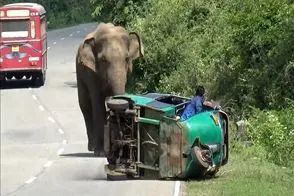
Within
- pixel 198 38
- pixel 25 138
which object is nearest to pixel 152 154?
pixel 25 138

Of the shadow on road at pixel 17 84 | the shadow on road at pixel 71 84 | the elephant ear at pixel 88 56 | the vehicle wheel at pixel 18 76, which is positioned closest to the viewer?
the elephant ear at pixel 88 56

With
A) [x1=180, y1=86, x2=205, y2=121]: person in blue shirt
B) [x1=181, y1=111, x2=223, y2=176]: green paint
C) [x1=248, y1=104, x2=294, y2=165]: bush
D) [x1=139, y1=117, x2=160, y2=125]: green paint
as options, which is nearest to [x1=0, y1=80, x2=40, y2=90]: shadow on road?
[x1=248, y1=104, x2=294, y2=165]: bush

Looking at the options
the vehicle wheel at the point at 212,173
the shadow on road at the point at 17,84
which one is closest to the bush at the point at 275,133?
the vehicle wheel at the point at 212,173

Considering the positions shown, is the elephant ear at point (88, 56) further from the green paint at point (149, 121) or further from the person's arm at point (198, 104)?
the person's arm at point (198, 104)

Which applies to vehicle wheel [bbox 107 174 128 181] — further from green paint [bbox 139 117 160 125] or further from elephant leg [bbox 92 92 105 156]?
elephant leg [bbox 92 92 105 156]

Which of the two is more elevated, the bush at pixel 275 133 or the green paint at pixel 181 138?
the green paint at pixel 181 138

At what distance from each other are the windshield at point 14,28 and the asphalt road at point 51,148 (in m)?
2.67

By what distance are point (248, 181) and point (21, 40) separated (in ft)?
88.8

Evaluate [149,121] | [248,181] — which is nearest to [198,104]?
[149,121]

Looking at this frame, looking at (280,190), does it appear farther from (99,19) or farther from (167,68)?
(99,19)

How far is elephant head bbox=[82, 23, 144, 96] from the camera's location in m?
19.8

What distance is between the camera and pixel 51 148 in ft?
86.2

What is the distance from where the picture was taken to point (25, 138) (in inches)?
1151

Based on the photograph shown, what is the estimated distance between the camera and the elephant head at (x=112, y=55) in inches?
779
